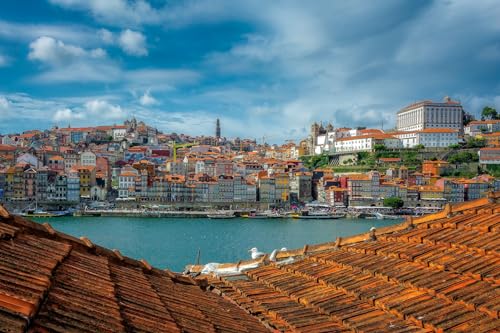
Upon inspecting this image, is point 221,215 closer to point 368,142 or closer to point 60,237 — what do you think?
point 368,142

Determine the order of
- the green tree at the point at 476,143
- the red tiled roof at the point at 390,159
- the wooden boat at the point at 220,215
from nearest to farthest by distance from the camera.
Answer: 1. the wooden boat at the point at 220,215
2. the red tiled roof at the point at 390,159
3. the green tree at the point at 476,143

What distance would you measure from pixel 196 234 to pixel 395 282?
1085 inches

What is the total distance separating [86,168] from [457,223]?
48189 millimetres

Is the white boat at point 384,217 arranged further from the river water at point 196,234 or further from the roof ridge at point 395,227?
the roof ridge at point 395,227

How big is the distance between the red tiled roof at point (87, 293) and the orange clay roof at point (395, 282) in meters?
0.34

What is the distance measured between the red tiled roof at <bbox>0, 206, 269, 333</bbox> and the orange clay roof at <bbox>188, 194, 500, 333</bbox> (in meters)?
0.34

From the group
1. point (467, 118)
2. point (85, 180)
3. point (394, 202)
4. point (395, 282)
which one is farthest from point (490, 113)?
point (395, 282)

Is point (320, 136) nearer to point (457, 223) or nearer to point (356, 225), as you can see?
point (356, 225)

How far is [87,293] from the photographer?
1620mm

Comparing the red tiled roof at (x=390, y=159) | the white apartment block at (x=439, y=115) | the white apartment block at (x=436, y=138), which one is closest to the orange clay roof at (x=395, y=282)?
the red tiled roof at (x=390, y=159)

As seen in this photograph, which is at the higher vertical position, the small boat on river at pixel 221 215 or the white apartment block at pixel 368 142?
the white apartment block at pixel 368 142

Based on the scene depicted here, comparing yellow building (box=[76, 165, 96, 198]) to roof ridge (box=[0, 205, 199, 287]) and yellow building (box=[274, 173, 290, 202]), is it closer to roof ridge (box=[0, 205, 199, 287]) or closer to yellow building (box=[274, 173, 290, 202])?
yellow building (box=[274, 173, 290, 202])

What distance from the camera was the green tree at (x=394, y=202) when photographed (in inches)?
1785

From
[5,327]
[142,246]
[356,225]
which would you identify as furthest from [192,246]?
[5,327]
